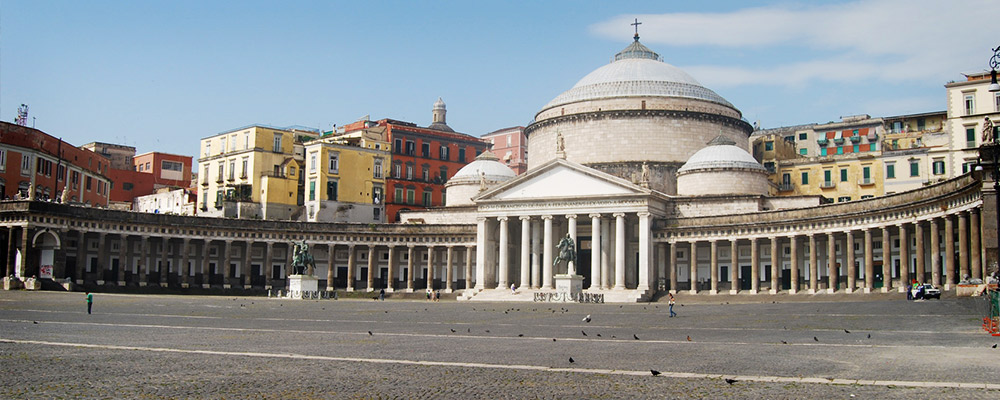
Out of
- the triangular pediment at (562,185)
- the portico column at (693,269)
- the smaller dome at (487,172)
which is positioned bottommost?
the portico column at (693,269)

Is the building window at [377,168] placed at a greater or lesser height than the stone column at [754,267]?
greater

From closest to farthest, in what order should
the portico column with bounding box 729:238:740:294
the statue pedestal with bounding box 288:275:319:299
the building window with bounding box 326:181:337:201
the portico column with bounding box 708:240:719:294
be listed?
the statue pedestal with bounding box 288:275:319:299, the portico column with bounding box 729:238:740:294, the portico column with bounding box 708:240:719:294, the building window with bounding box 326:181:337:201

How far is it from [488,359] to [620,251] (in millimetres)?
55960

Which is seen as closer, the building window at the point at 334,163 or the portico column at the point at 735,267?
the portico column at the point at 735,267

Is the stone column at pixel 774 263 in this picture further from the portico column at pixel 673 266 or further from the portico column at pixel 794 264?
the portico column at pixel 673 266

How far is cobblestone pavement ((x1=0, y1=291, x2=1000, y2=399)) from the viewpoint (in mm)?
13625

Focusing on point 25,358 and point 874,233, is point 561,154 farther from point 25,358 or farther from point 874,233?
point 25,358

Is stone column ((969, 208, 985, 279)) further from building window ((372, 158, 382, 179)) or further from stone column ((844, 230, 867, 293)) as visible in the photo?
building window ((372, 158, 382, 179))

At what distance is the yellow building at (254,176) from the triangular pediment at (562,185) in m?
23.3

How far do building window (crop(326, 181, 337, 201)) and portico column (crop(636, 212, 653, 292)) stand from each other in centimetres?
3210

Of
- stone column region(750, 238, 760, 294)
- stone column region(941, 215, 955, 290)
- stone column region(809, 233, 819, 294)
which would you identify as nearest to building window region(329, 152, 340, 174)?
stone column region(750, 238, 760, 294)

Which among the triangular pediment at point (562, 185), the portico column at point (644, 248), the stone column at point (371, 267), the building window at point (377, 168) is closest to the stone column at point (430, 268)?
the stone column at point (371, 267)

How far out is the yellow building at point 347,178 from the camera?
9094 cm

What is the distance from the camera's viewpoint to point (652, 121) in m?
84.9
